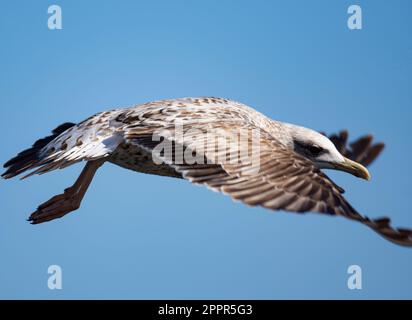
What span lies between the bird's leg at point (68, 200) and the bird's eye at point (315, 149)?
8.05 ft

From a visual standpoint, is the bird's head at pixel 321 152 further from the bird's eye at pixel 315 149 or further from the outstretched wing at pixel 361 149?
the outstretched wing at pixel 361 149

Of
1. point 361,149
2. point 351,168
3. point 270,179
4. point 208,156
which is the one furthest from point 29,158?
point 361,149

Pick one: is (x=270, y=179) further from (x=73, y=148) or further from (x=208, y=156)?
(x=73, y=148)

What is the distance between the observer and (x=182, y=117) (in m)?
8.65

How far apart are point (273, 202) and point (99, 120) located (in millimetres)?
2821

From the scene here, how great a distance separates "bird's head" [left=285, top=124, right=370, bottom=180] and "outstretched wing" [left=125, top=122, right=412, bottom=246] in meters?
1.67

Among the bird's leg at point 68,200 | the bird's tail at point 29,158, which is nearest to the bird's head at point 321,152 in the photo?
the bird's leg at point 68,200

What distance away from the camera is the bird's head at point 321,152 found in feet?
31.7

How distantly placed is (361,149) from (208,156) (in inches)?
196

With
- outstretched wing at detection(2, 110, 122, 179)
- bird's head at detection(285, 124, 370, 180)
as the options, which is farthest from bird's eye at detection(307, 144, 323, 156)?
outstretched wing at detection(2, 110, 122, 179)

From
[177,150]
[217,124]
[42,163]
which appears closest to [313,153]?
[217,124]

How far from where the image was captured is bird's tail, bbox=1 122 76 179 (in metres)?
9.65

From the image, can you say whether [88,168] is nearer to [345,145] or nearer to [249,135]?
[249,135]

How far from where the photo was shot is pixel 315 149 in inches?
388
